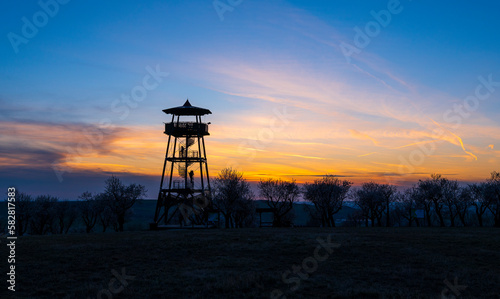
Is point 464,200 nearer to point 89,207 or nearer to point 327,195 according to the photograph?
point 327,195

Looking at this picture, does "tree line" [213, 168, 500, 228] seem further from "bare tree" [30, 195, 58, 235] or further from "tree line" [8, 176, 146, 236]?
"bare tree" [30, 195, 58, 235]

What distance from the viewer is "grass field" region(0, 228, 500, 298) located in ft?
52.9

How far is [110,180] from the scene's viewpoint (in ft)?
193

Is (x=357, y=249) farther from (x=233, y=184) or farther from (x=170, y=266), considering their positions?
(x=233, y=184)

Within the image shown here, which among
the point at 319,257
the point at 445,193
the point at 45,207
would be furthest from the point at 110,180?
the point at 445,193

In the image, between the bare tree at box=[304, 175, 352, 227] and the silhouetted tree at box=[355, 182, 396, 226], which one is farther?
the silhouetted tree at box=[355, 182, 396, 226]

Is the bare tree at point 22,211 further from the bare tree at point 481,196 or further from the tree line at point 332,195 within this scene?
the bare tree at point 481,196

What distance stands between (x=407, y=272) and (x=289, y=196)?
154 feet
